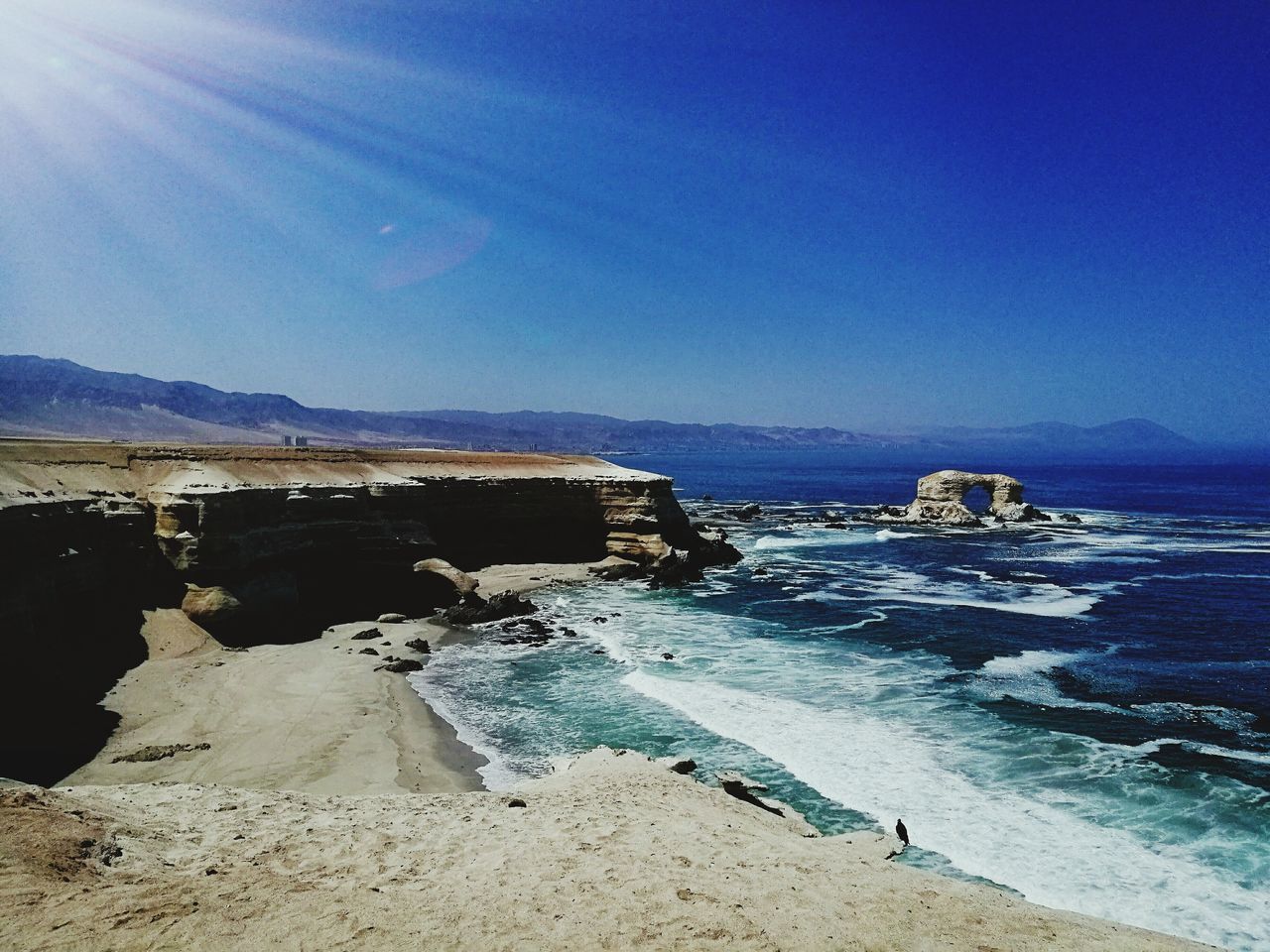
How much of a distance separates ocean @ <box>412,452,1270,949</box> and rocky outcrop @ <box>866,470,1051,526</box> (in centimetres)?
2108

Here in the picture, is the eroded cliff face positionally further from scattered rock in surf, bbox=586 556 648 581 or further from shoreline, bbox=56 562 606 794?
scattered rock in surf, bbox=586 556 648 581

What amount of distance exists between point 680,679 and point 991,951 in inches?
512

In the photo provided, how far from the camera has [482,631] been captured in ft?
83.9

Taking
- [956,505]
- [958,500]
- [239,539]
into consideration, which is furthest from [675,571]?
[958,500]

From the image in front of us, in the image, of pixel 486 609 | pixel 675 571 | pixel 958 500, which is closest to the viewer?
pixel 486 609

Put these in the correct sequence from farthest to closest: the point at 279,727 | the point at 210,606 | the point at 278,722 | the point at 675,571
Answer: the point at 675,571 < the point at 210,606 < the point at 278,722 < the point at 279,727

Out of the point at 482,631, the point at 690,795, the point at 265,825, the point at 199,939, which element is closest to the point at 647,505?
the point at 482,631

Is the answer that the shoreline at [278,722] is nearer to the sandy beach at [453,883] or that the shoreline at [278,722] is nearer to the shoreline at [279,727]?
the shoreline at [279,727]

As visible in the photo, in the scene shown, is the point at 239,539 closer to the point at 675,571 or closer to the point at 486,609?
the point at 486,609

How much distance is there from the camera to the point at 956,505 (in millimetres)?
59656

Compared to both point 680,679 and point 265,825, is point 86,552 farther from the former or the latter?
point 680,679

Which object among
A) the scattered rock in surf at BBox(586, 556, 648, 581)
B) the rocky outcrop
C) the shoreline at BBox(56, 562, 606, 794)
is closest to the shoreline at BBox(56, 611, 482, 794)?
the shoreline at BBox(56, 562, 606, 794)

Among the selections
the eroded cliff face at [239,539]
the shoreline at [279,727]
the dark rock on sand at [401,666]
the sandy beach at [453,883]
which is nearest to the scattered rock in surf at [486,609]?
the eroded cliff face at [239,539]

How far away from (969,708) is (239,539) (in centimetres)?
2208
